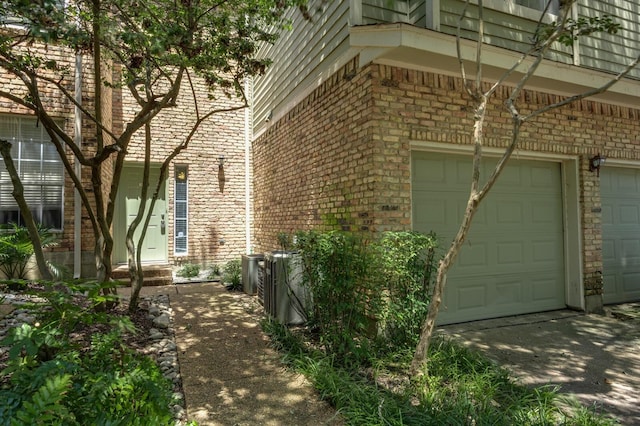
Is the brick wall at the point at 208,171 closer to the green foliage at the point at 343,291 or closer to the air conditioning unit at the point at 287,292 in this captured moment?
the air conditioning unit at the point at 287,292

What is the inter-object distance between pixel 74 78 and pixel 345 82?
17.0 feet

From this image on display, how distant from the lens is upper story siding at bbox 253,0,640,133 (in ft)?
14.8

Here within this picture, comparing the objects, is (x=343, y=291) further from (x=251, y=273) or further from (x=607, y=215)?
(x=607, y=215)

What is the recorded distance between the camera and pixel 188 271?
27.1ft

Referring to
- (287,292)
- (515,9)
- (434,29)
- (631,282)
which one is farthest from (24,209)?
(631,282)

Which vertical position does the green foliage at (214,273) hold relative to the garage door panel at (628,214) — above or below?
below

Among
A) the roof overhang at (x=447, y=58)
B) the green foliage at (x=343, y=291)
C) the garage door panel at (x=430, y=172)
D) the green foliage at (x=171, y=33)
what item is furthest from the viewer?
the garage door panel at (x=430, y=172)

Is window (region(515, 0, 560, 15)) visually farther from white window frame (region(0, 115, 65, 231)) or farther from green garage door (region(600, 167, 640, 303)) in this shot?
white window frame (region(0, 115, 65, 231))

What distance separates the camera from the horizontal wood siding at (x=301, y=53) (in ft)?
16.5

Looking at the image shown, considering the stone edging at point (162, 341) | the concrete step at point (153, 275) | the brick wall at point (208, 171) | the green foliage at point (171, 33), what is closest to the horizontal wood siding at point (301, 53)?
the green foliage at point (171, 33)

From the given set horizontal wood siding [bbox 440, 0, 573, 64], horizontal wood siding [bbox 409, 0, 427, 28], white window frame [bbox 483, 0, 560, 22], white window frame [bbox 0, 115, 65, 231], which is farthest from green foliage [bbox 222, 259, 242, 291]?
white window frame [bbox 483, 0, 560, 22]

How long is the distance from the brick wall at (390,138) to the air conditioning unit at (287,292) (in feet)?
2.72

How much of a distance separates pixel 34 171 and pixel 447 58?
6913mm

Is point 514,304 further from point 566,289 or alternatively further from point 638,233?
point 638,233
